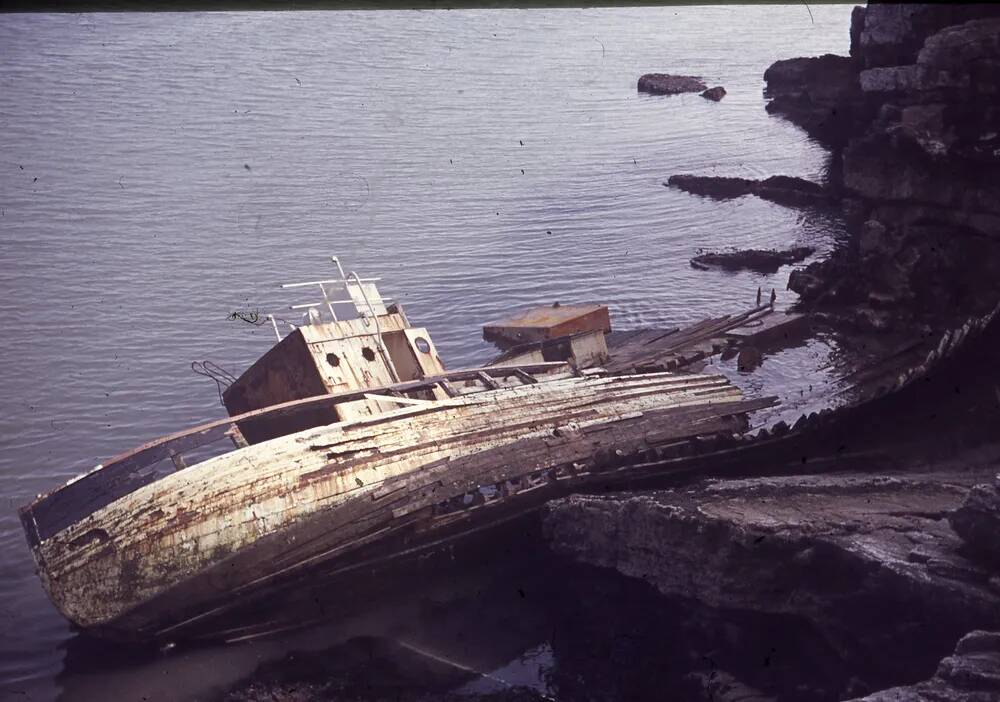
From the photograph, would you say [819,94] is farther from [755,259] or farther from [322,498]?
[322,498]

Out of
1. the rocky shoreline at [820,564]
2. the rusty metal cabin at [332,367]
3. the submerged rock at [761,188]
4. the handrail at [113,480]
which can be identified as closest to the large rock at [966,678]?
the rocky shoreline at [820,564]

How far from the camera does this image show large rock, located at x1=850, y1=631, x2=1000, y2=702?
317 inches

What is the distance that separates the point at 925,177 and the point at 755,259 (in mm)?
9480

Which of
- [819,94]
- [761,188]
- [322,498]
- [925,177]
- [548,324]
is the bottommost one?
[322,498]

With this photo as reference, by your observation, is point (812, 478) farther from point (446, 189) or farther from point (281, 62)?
point (281, 62)

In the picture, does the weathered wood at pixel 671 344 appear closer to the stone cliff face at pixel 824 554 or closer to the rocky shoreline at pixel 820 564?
the rocky shoreline at pixel 820 564

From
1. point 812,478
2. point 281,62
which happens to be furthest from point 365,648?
point 281,62

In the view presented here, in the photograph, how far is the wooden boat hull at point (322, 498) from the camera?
43.0 feet

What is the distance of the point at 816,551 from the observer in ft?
37.7

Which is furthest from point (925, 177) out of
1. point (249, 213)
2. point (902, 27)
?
point (249, 213)

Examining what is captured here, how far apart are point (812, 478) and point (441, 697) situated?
23.3 ft

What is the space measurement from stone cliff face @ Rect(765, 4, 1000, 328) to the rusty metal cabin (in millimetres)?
13258

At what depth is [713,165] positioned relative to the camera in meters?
47.0

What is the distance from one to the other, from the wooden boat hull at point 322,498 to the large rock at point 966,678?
8226 millimetres
